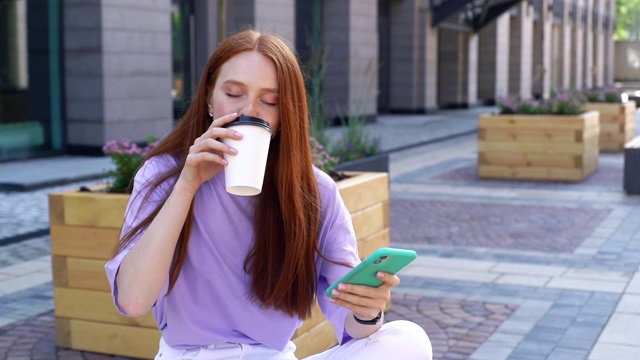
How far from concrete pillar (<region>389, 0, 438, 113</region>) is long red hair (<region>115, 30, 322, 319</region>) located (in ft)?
86.9

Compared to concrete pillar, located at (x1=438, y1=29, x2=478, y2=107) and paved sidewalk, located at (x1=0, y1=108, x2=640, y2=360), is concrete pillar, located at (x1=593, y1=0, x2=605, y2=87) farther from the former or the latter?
paved sidewalk, located at (x1=0, y1=108, x2=640, y2=360)

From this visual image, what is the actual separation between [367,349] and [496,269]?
A: 186 inches

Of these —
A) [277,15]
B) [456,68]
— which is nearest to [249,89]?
[277,15]

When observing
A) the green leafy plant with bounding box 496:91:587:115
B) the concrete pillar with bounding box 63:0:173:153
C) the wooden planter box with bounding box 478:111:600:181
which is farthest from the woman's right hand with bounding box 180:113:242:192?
the concrete pillar with bounding box 63:0:173:153

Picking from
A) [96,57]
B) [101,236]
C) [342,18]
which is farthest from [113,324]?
[342,18]

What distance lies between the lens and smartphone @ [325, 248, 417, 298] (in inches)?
82.8

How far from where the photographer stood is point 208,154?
2.11 metres

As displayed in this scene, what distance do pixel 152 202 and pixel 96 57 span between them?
1271 cm

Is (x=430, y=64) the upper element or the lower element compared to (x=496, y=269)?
upper

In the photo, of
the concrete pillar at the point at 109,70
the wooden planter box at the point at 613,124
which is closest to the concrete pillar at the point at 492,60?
the wooden planter box at the point at 613,124

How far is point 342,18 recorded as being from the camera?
2331cm

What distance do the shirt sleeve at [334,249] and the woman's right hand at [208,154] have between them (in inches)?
16.0

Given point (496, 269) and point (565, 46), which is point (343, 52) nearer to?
point (496, 269)

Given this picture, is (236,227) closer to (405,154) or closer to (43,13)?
(43,13)
